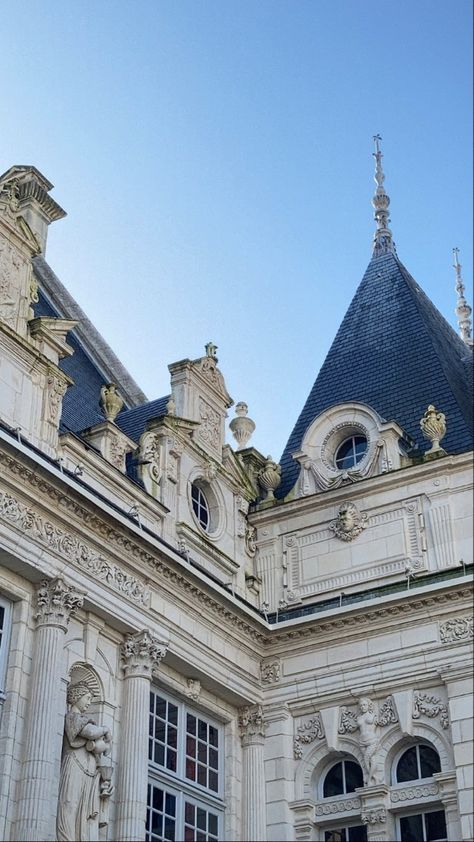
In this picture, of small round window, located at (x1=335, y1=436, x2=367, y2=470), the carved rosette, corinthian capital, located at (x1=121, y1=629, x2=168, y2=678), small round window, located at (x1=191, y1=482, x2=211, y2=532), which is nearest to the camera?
corinthian capital, located at (x1=121, y1=629, x2=168, y2=678)

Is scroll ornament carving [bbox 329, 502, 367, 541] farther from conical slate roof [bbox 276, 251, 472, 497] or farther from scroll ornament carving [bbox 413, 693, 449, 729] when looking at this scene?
scroll ornament carving [bbox 413, 693, 449, 729]

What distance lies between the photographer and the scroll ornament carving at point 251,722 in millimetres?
20469

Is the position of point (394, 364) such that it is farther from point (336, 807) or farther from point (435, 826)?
point (435, 826)

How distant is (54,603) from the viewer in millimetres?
16906

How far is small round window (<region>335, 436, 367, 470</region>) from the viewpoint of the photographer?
23.0 m

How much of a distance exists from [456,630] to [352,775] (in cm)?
270

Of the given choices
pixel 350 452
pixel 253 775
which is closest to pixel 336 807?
pixel 253 775

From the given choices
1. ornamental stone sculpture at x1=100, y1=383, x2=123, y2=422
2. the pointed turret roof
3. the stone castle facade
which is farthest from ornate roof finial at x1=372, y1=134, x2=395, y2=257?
ornamental stone sculpture at x1=100, y1=383, x2=123, y2=422

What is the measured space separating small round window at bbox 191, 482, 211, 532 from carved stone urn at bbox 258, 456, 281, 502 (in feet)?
4.53

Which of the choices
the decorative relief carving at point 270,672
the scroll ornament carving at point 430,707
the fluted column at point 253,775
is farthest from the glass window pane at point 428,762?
the decorative relief carving at point 270,672

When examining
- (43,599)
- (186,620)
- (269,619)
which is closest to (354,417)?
(269,619)

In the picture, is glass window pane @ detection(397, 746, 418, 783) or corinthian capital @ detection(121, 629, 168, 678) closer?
corinthian capital @ detection(121, 629, 168, 678)

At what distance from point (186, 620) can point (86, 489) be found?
295 cm

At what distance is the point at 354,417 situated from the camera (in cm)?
2317
